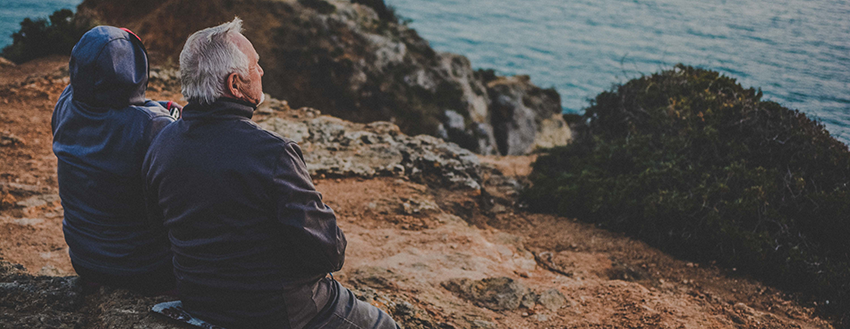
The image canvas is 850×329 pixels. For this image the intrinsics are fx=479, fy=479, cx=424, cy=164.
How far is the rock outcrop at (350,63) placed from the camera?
583 inches

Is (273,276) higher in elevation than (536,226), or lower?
higher

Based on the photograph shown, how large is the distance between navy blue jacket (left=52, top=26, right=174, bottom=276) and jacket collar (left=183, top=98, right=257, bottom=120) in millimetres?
658

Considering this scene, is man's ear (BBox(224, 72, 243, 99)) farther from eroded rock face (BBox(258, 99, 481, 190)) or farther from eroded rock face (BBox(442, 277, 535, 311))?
eroded rock face (BBox(258, 99, 481, 190))

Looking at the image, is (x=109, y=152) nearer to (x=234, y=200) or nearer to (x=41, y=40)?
(x=234, y=200)

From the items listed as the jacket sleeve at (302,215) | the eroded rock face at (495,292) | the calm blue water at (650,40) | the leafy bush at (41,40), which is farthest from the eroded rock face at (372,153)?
the leafy bush at (41,40)

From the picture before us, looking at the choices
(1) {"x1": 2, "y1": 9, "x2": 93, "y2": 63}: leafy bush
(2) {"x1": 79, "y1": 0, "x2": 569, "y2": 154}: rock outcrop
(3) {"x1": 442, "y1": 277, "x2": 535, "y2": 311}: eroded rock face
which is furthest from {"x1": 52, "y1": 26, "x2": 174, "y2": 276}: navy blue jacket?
(2) {"x1": 79, "y1": 0, "x2": 569, "y2": 154}: rock outcrop

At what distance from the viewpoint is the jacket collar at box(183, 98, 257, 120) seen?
2.05 m

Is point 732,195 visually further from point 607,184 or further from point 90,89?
point 90,89

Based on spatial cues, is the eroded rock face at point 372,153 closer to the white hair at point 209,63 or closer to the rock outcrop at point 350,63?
the white hair at point 209,63

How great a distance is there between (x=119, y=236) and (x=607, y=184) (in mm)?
6712

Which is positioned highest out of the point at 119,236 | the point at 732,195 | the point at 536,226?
the point at 119,236

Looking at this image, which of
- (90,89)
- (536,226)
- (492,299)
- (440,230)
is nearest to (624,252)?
(536,226)

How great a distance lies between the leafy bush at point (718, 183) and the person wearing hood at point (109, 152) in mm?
6081

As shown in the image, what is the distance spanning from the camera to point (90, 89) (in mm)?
2529
